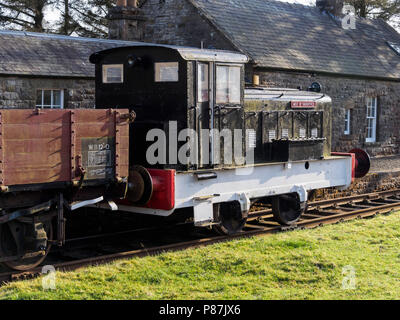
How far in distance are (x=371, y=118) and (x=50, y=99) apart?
12530 millimetres

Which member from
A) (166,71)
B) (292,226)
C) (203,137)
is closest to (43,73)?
(166,71)

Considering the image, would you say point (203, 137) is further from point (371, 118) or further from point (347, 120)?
point (371, 118)

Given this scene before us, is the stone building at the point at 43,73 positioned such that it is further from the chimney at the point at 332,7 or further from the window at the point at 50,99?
the chimney at the point at 332,7

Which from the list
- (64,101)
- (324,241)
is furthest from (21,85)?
(324,241)

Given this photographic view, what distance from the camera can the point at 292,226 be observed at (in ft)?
37.6

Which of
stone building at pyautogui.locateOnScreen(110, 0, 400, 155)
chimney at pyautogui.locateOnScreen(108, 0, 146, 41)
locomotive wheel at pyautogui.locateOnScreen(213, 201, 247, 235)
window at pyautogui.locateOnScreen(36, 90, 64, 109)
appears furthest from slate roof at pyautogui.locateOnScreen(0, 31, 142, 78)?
locomotive wheel at pyautogui.locateOnScreen(213, 201, 247, 235)

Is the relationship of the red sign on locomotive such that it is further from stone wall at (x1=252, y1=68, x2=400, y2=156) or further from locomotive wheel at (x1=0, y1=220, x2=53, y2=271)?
locomotive wheel at (x1=0, y1=220, x2=53, y2=271)

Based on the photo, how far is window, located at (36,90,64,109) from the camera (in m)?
15.0

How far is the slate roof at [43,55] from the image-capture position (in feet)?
47.6

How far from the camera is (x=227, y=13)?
1980 centimetres

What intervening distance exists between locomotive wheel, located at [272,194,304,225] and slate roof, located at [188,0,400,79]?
266 inches

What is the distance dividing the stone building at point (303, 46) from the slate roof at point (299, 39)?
36 mm

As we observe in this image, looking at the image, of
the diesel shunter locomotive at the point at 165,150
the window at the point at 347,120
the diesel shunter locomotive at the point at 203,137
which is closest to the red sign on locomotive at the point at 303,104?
the diesel shunter locomotive at the point at 165,150

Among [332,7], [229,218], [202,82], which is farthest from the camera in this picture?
[332,7]
